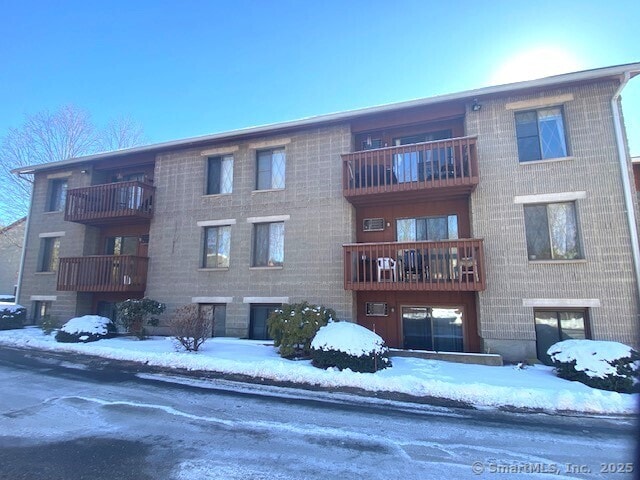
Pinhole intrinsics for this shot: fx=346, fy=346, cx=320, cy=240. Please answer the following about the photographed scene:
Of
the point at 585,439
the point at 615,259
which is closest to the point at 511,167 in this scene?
the point at 615,259

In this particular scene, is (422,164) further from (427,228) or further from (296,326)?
(296,326)

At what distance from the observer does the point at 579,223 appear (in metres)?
9.81

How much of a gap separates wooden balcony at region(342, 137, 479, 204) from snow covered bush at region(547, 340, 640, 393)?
5.02 meters

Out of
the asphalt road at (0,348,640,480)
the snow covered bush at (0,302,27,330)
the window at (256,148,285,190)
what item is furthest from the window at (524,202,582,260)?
the snow covered bush at (0,302,27,330)

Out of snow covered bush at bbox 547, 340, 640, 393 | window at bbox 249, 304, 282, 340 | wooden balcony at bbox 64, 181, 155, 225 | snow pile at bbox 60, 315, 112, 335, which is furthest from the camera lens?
wooden balcony at bbox 64, 181, 155, 225

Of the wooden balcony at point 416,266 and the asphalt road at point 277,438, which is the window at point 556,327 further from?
the asphalt road at point 277,438

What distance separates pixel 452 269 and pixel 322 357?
15.0 ft

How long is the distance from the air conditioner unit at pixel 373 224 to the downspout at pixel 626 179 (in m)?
6.81

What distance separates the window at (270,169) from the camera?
13531 mm

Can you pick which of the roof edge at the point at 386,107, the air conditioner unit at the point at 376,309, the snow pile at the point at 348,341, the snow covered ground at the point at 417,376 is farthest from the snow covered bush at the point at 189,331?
the roof edge at the point at 386,107

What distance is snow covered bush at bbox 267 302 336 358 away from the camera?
9484 millimetres

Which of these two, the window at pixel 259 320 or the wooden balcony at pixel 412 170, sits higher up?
the wooden balcony at pixel 412 170

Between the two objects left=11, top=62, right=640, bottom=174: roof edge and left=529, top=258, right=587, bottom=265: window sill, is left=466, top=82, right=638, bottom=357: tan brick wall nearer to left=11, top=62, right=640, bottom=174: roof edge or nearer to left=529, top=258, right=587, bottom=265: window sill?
left=529, top=258, right=587, bottom=265: window sill

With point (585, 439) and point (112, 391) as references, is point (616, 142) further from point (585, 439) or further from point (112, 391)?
point (112, 391)
